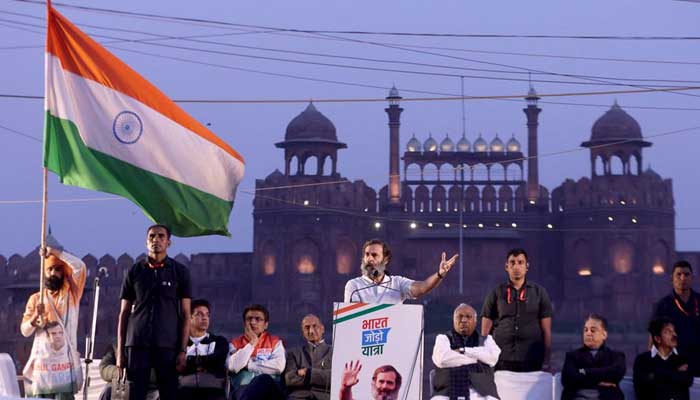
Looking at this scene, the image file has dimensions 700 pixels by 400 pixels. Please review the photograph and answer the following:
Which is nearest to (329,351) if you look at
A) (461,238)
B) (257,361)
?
(257,361)

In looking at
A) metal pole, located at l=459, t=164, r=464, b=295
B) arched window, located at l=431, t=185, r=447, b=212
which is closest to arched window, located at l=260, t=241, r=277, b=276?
arched window, located at l=431, t=185, r=447, b=212

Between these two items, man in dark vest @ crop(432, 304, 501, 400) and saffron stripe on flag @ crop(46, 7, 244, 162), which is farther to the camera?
saffron stripe on flag @ crop(46, 7, 244, 162)

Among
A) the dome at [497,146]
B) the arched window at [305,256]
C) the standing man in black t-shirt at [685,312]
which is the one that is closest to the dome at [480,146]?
the dome at [497,146]

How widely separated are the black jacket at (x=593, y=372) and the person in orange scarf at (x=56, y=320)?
8.86 ft

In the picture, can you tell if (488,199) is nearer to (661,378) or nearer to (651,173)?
(651,173)

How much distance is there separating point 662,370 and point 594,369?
0.37 meters

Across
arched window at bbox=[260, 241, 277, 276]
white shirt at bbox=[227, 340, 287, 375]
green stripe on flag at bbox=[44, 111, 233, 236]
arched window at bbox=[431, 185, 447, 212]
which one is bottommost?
white shirt at bbox=[227, 340, 287, 375]

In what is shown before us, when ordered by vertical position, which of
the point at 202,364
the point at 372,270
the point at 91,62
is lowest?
the point at 202,364

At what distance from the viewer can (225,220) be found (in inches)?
301

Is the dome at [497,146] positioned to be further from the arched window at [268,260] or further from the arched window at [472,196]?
the arched window at [268,260]

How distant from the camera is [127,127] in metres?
7.26

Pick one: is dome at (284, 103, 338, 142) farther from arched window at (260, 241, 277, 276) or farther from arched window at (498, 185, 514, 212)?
arched window at (498, 185, 514, 212)

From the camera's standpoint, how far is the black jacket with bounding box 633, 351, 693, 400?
6977 mm

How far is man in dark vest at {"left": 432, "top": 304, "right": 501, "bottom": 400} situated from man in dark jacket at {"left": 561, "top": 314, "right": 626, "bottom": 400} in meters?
0.42
